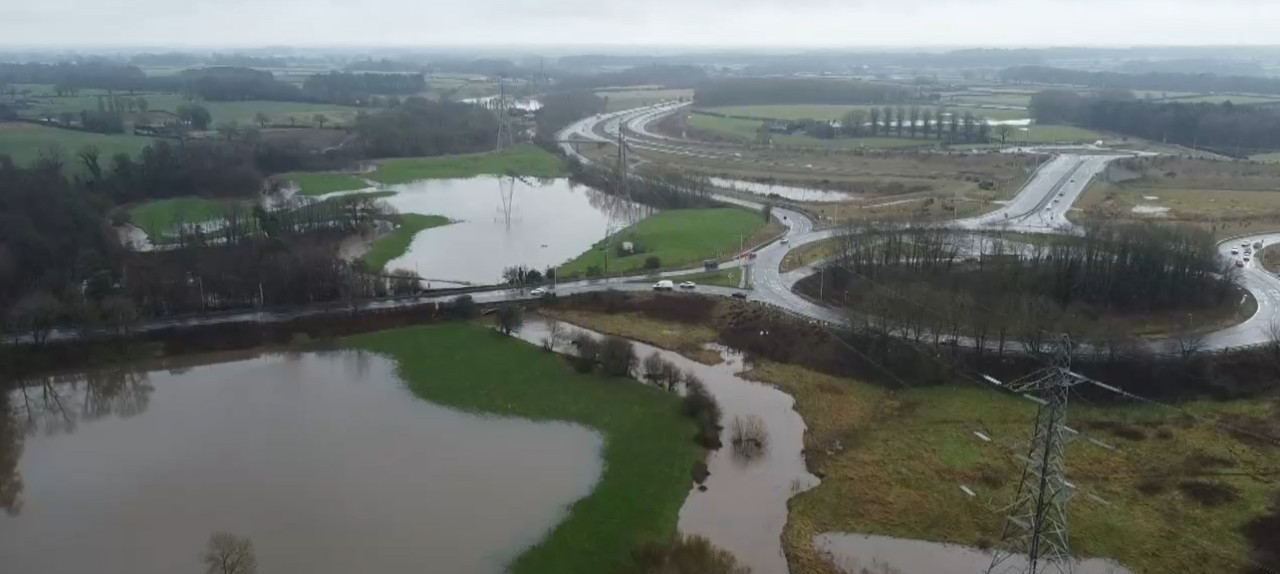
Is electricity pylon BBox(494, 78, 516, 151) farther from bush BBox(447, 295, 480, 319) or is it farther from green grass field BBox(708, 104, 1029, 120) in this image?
bush BBox(447, 295, 480, 319)

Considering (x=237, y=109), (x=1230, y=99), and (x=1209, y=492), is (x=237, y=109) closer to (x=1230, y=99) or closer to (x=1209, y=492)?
(x=1209, y=492)

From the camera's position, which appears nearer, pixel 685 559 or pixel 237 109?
pixel 685 559

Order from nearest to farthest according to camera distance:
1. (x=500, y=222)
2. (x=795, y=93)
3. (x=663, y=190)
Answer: (x=500, y=222) < (x=663, y=190) < (x=795, y=93)

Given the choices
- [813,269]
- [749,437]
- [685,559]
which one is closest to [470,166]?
[813,269]

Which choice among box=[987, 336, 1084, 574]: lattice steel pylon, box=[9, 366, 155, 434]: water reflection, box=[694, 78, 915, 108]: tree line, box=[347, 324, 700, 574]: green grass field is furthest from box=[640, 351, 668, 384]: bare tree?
box=[694, 78, 915, 108]: tree line

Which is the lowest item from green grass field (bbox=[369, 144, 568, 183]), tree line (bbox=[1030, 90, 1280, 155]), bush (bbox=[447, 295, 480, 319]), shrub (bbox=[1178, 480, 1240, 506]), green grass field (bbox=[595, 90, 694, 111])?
shrub (bbox=[1178, 480, 1240, 506])

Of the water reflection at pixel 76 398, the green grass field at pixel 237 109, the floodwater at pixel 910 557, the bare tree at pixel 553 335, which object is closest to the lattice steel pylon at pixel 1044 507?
the floodwater at pixel 910 557
